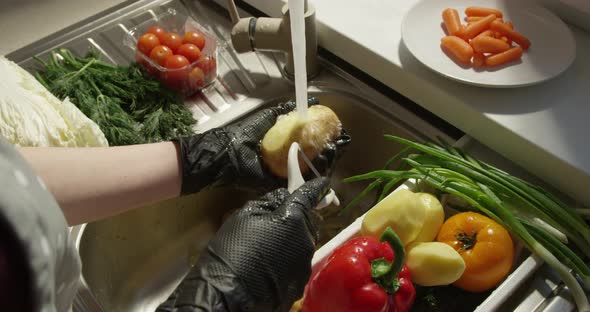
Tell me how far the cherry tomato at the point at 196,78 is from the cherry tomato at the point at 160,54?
0.07 meters

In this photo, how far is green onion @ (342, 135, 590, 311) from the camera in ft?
2.63

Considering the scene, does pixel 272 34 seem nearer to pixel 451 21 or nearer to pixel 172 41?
pixel 172 41

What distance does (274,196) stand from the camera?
0.84 meters

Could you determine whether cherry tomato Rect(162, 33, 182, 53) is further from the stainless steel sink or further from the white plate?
the white plate

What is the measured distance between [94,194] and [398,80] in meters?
0.67

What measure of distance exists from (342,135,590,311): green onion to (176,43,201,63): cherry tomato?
540 mm

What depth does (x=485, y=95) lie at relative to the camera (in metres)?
1.01

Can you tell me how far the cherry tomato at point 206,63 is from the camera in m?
1.17

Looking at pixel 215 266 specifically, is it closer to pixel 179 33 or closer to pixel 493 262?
pixel 493 262

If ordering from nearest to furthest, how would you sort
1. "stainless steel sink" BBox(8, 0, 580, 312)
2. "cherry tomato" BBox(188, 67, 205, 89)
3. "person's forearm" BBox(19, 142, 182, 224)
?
"person's forearm" BBox(19, 142, 182, 224)
"stainless steel sink" BBox(8, 0, 580, 312)
"cherry tomato" BBox(188, 67, 205, 89)

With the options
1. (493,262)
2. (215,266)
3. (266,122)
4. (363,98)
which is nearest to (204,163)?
(266,122)

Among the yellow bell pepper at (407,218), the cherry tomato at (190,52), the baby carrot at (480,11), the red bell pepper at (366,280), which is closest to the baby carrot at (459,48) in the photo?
the baby carrot at (480,11)

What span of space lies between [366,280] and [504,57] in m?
0.57

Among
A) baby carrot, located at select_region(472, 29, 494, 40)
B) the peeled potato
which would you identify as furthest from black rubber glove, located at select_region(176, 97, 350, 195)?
baby carrot, located at select_region(472, 29, 494, 40)
